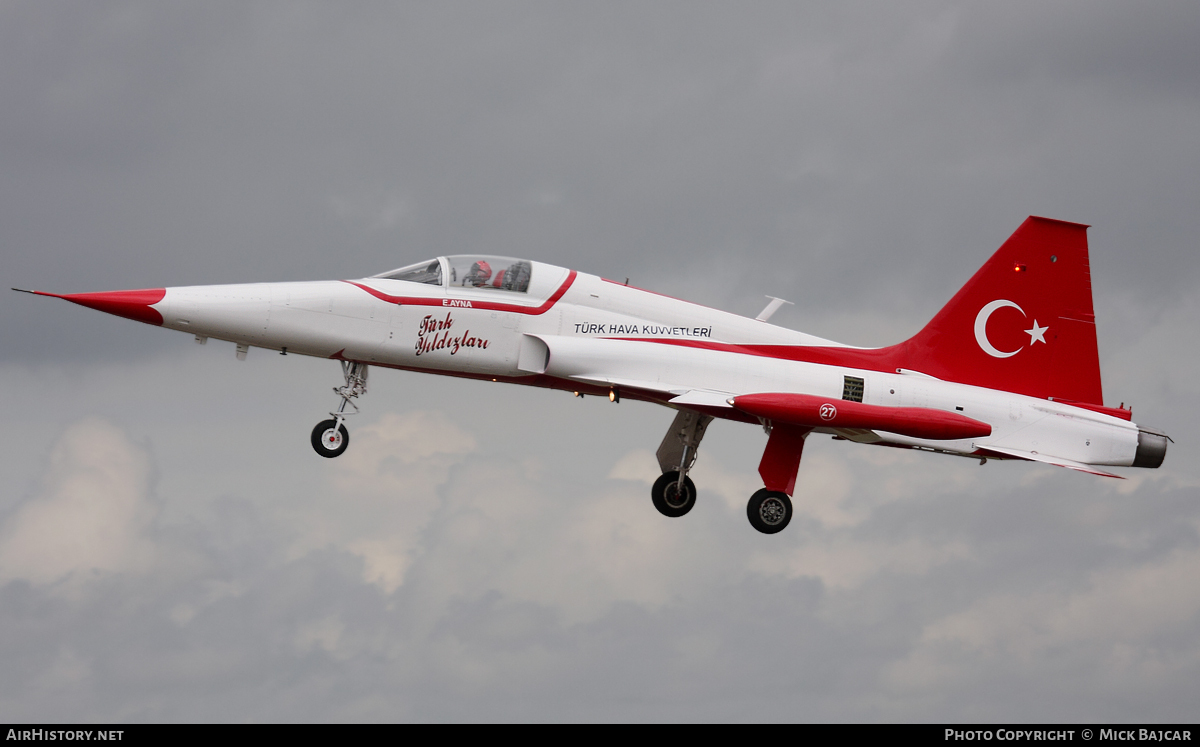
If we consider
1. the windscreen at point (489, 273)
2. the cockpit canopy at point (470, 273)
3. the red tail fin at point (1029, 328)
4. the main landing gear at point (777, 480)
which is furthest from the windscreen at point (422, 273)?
the red tail fin at point (1029, 328)

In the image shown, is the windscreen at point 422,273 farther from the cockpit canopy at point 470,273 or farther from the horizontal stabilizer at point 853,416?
the horizontal stabilizer at point 853,416

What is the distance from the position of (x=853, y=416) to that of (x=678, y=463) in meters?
4.91

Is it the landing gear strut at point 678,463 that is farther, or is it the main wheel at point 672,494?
the main wheel at point 672,494

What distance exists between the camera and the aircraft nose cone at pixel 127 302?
61.0 feet

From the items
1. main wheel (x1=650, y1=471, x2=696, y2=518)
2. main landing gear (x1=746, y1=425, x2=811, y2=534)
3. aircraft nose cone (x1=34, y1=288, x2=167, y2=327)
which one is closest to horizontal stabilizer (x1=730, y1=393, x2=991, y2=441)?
main landing gear (x1=746, y1=425, x2=811, y2=534)

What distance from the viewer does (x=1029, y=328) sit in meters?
22.7

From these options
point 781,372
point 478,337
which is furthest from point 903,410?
point 478,337

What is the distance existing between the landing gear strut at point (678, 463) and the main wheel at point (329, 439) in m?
6.60

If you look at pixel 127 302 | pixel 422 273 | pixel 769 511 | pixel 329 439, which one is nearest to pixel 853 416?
pixel 769 511

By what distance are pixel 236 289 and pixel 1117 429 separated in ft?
49.7

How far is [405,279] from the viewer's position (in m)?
20.2

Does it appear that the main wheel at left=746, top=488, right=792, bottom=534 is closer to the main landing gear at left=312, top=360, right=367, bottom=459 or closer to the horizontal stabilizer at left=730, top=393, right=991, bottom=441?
the horizontal stabilizer at left=730, top=393, right=991, bottom=441

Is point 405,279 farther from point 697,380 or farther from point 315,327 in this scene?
point 697,380

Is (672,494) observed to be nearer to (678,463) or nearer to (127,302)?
(678,463)
